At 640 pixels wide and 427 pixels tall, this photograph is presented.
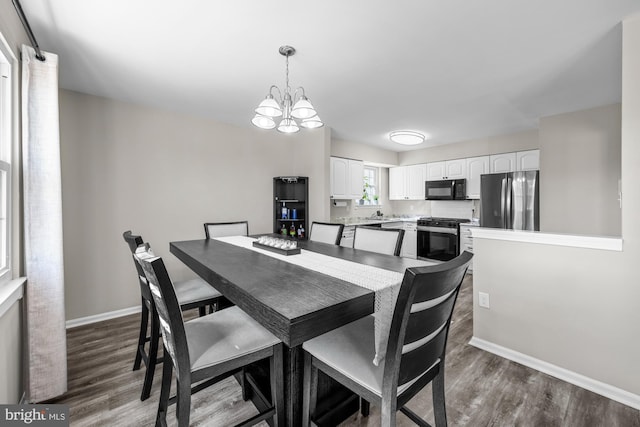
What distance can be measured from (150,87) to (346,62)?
1921 mm

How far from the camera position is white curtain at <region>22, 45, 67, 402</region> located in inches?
67.8

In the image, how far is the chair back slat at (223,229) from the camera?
118 inches

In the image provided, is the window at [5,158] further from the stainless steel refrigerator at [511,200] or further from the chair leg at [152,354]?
the stainless steel refrigerator at [511,200]

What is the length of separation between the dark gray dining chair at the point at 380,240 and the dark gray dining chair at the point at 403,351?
39.3 inches

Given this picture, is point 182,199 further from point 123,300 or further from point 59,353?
point 59,353

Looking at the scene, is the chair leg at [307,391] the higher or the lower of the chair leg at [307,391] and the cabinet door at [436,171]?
the lower

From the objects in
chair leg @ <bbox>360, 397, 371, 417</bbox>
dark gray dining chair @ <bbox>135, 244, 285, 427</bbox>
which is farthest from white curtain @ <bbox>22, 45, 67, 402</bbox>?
chair leg @ <bbox>360, 397, 371, 417</bbox>

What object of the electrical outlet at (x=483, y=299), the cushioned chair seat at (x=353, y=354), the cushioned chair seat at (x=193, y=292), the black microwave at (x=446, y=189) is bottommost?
the electrical outlet at (x=483, y=299)

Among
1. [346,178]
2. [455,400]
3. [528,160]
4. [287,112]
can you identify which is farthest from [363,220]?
[455,400]

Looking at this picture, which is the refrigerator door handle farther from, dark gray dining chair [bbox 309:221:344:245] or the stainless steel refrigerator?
dark gray dining chair [bbox 309:221:344:245]

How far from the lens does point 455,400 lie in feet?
5.69

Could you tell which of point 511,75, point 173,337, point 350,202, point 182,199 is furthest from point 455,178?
point 173,337

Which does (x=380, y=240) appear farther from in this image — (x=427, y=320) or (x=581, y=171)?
(x=581, y=171)

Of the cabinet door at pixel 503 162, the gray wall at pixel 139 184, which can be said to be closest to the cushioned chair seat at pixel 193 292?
the gray wall at pixel 139 184
